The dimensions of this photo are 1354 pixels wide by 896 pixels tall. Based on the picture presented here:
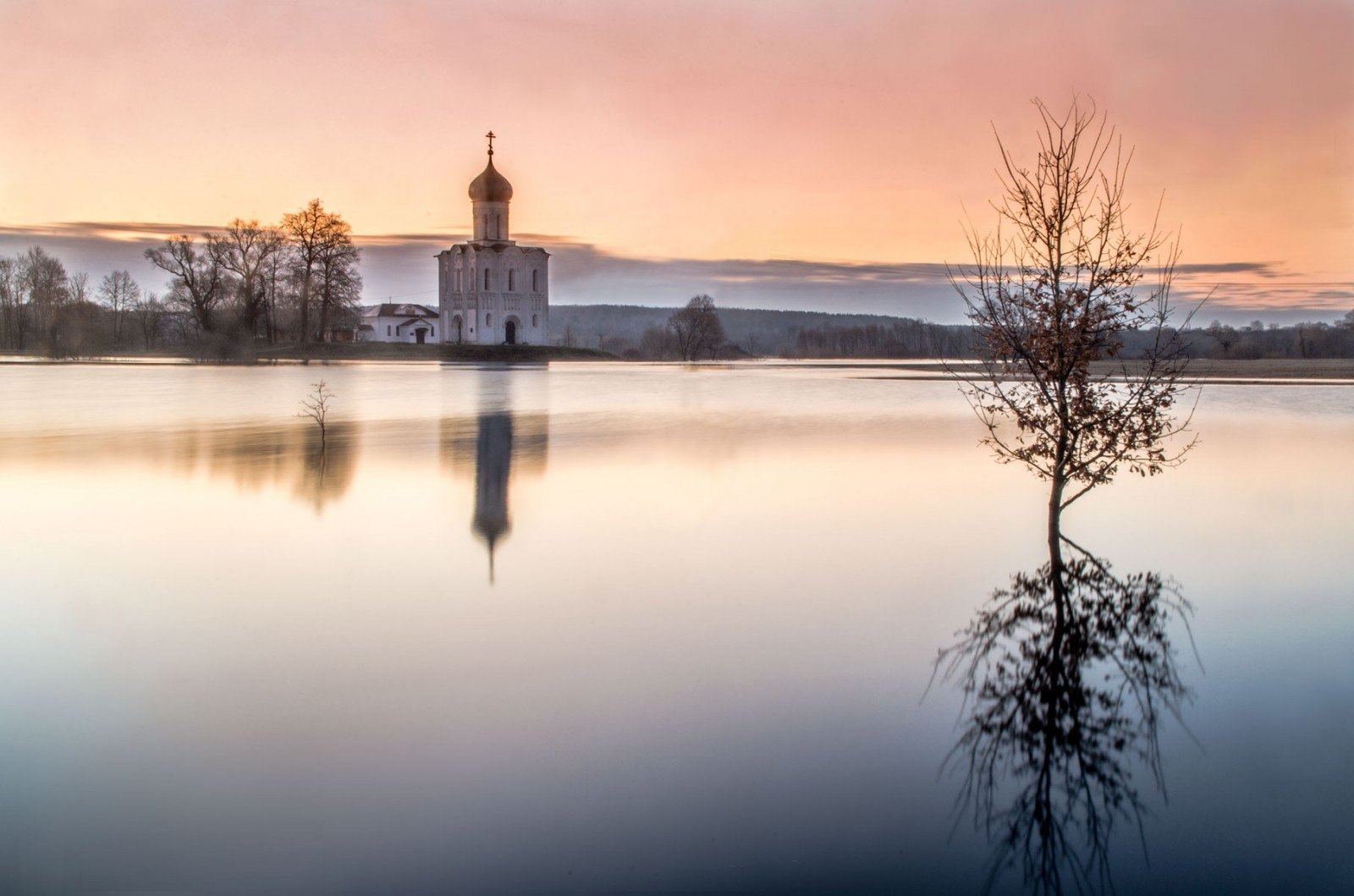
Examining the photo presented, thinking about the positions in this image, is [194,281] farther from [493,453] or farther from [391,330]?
[493,453]

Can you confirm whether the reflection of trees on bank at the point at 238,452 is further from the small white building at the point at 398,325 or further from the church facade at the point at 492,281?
the small white building at the point at 398,325

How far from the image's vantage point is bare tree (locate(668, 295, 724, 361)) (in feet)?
333

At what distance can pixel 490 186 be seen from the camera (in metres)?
87.4

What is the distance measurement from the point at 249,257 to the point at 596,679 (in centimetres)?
7109

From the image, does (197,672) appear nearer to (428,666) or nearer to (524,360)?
(428,666)

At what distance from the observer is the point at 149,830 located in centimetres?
490

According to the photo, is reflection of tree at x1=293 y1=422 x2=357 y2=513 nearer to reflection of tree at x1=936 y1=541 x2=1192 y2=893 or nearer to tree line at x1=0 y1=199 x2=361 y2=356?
reflection of tree at x1=936 y1=541 x2=1192 y2=893

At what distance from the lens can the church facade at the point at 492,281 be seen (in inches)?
3391

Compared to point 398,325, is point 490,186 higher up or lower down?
higher up

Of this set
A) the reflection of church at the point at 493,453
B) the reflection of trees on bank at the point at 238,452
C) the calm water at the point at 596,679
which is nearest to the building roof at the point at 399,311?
the reflection of church at the point at 493,453

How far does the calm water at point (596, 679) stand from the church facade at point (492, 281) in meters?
70.7

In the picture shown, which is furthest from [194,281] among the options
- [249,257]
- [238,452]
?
[238,452]

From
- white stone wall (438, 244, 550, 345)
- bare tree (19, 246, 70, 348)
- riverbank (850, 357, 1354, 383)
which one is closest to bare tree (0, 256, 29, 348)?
bare tree (19, 246, 70, 348)

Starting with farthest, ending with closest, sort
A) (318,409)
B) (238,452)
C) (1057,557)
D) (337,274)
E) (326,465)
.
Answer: (337,274) → (318,409) → (238,452) → (326,465) → (1057,557)
